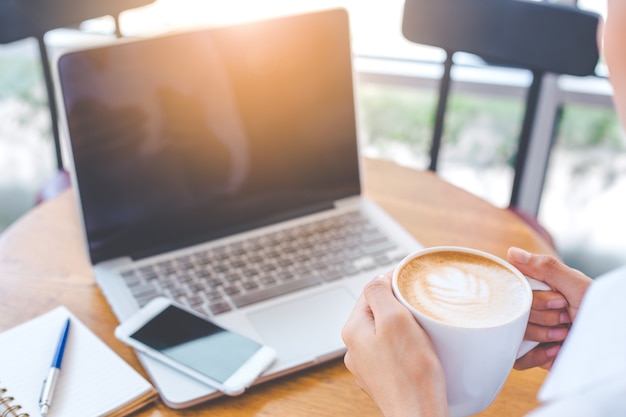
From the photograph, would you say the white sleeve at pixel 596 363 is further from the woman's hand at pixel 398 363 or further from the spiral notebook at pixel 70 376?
the spiral notebook at pixel 70 376

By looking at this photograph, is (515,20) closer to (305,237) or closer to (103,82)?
(305,237)

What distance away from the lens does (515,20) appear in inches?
47.6

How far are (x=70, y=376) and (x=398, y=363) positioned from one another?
362 mm

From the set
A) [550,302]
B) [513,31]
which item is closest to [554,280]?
[550,302]

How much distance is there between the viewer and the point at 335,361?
2.66 ft

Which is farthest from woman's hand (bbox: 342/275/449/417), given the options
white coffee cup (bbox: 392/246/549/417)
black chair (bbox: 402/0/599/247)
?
black chair (bbox: 402/0/599/247)

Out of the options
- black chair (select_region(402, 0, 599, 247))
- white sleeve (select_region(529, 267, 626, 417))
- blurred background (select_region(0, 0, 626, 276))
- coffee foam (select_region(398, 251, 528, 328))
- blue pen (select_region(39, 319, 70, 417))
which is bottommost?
blurred background (select_region(0, 0, 626, 276))

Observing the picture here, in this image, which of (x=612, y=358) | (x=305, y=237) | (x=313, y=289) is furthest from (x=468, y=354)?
(x=305, y=237)

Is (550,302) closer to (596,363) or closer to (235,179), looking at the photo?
(596,363)

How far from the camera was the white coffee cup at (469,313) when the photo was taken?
61 cm

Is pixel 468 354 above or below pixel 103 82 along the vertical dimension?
below

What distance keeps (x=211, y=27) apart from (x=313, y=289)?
14.7 inches

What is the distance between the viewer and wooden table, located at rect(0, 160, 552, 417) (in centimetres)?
75

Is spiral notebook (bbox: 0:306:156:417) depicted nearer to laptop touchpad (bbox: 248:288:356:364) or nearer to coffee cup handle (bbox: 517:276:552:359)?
laptop touchpad (bbox: 248:288:356:364)
